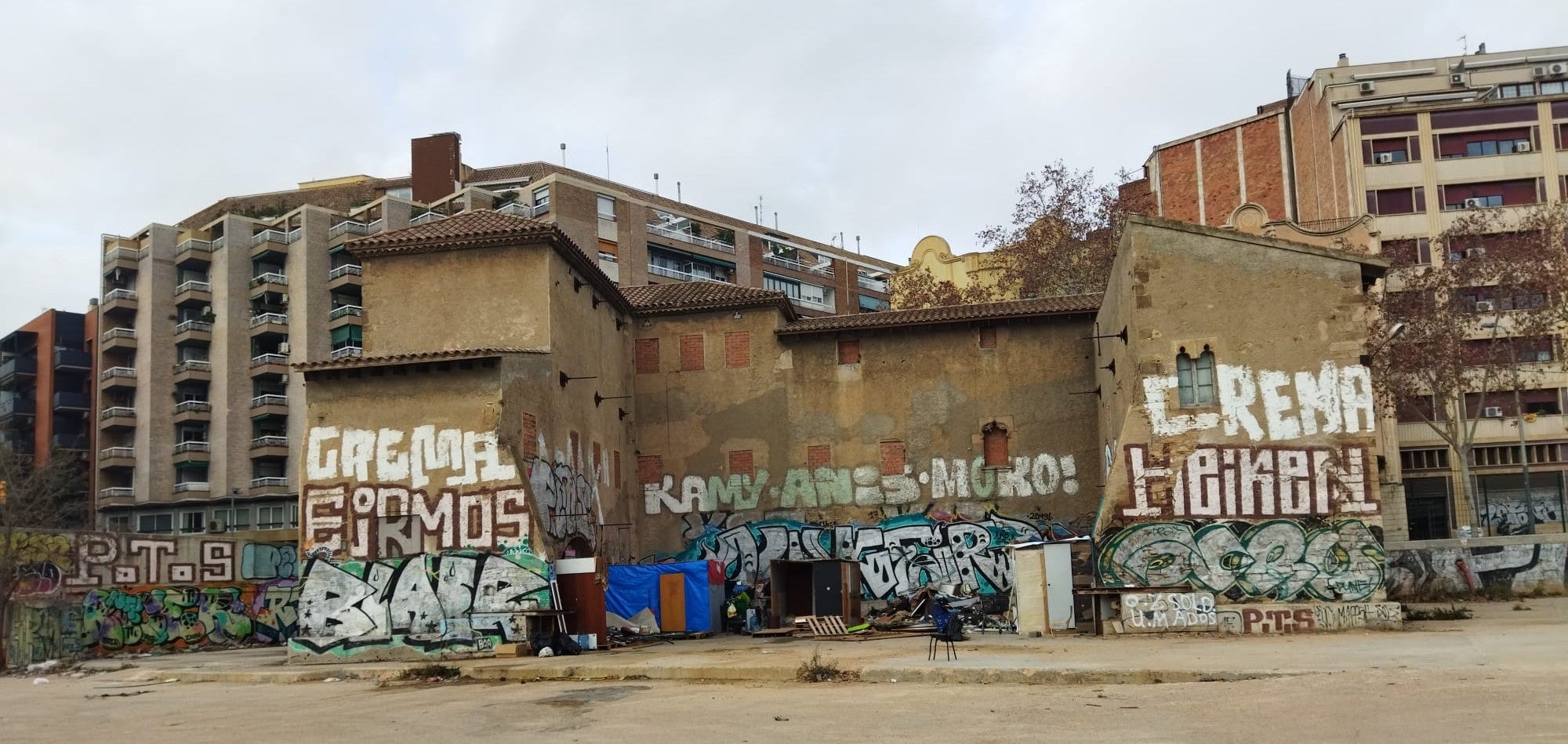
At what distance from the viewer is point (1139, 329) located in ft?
94.4

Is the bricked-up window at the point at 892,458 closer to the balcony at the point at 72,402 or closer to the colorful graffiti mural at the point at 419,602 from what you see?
the colorful graffiti mural at the point at 419,602

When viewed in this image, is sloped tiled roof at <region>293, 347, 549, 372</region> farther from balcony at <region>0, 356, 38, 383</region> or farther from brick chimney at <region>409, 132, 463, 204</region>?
balcony at <region>0, 356, 38, 383</region>

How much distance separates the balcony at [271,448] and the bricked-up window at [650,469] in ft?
145

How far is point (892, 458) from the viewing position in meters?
37.8

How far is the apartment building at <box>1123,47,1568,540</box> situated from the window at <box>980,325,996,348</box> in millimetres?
22978

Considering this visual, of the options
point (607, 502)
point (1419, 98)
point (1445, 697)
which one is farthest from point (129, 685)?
point (1419, 98)

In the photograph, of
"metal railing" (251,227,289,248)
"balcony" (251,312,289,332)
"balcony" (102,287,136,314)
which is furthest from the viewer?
"balcony" (102,287,136,314)

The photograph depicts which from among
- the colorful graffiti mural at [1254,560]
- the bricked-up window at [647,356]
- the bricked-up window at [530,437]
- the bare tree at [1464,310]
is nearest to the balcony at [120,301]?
the bricked-up window at [647,356]

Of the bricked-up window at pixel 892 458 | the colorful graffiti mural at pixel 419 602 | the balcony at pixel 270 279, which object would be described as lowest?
the colorful graffiti mural at pixel 419 602

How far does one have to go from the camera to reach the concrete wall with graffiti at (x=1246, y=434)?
27719 mm

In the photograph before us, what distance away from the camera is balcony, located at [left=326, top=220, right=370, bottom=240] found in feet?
258

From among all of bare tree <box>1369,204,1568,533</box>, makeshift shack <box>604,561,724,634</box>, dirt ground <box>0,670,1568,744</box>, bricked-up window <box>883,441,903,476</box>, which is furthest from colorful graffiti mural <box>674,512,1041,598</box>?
dirt ground <box>0,670,1568,744</box>

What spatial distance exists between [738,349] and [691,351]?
1.46 meters

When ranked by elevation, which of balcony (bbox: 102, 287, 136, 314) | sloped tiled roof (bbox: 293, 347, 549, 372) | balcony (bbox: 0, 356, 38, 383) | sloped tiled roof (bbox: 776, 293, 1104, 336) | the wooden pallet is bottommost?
the wooden pallet
